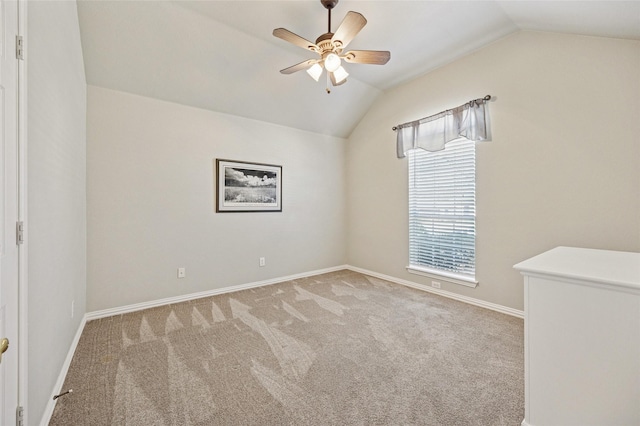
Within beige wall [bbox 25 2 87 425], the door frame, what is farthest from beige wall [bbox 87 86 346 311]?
the door frame

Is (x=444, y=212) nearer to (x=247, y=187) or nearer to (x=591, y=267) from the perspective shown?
(x=591, y=267)

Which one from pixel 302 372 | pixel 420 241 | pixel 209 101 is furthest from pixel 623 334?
pixel 209 101

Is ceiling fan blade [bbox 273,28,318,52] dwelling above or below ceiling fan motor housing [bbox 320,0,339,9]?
below

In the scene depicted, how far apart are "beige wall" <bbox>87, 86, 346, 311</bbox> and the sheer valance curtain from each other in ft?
5.31

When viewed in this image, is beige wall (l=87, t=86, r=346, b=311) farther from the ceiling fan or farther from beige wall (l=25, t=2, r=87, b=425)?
the ceiling fan

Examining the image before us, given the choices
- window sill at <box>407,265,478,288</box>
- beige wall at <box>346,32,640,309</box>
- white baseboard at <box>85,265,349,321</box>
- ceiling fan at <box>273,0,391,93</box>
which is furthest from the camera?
window sill at <box>407,265,478,288</box>

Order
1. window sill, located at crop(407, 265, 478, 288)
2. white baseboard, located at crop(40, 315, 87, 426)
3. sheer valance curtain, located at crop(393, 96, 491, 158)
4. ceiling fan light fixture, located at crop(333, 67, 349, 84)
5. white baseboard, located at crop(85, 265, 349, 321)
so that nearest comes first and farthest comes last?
white baseboard, located at crop(40, 315, 87, 426)
ceiling fan light fixture, located at crop(333, 67, 349, 84)
white baseboard, located at crop(85, 265, 349, 321)
sheer valance curtain, located at crop(393, 96, 491, 158)
window sill, located at crop(407, 265, 478, 288)

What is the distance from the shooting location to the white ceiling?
2.35m

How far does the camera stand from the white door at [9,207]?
1.00m

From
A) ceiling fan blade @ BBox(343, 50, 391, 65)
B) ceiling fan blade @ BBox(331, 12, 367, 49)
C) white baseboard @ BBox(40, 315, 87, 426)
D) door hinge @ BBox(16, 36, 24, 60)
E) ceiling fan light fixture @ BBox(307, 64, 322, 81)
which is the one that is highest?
ceiling fan blade @ BBox(331, 12, 367, 49)

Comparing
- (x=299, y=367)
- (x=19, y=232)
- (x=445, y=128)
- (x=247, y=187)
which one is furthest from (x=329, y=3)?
(x=299, y=367)

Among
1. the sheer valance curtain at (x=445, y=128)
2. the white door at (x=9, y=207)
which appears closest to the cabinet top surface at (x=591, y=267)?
the sheer valance curtain at (x=445, y=128)

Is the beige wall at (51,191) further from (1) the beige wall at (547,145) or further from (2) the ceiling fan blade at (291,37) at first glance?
(1) the beige wall at (547,145)

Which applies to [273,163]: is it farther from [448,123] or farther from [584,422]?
[584,422]
